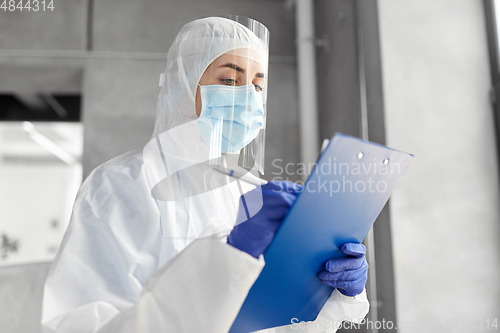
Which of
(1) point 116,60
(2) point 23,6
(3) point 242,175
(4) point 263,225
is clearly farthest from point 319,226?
(2) point 23,6

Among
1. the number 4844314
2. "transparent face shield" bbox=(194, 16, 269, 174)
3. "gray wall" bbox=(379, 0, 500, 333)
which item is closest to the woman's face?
"transparent face shield" bbox=(194, 16, 269, 174)

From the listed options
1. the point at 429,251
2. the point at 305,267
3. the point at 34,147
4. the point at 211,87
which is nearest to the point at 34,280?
the point at 211,87

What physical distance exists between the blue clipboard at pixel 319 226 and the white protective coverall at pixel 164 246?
9cm

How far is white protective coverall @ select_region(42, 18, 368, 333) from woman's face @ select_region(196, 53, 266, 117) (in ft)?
0.07

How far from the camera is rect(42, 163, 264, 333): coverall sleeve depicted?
61 cm

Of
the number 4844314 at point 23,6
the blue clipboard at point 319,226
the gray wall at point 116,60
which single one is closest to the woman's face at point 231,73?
the blue clipboard at point 319,226

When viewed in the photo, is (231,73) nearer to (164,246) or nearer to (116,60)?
(164,246)

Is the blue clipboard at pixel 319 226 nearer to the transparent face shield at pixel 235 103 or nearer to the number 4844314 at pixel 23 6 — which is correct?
the transparent face shield at pixel 235 103

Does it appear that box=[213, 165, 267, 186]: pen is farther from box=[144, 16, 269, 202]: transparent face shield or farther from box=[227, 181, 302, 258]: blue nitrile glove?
box=[227, 181, 302, 258]: blue nitrile glove

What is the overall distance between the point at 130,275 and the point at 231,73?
56 centimetres

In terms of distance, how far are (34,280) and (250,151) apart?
1509mm

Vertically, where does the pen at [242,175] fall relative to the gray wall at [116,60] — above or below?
below

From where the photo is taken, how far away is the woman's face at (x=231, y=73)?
980mm

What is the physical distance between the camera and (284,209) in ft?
2.12
